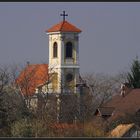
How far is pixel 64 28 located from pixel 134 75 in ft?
83.5

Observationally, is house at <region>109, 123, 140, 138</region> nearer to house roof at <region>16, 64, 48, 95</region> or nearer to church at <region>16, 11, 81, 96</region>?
house roof at <region>16, 64, 48, 95</region>

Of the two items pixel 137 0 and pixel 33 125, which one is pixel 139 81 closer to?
pixel 33 125

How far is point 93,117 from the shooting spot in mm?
47094

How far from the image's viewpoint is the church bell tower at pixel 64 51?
80.2m

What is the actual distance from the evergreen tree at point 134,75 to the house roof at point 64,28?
23729 mm

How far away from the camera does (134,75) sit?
56.4m

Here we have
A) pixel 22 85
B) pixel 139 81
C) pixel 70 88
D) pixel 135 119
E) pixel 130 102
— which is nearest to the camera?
pixel 135 119

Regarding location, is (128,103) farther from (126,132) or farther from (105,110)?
(126,132)

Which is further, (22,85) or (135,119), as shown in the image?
(22,85)

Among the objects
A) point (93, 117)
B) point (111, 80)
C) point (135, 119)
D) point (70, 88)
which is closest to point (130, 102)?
point (93, 117)

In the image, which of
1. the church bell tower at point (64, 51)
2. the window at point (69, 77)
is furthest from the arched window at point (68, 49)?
the window at point (69, 77)

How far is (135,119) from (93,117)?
4992 mm

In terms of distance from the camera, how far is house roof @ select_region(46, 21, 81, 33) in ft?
264

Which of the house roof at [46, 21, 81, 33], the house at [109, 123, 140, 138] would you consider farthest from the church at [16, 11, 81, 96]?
the house at [109, 123, 140, 138]
